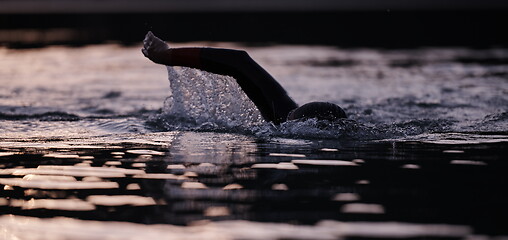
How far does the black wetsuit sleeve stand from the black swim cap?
0.19 metres

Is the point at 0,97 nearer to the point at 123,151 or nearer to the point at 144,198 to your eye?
the point at 123,151

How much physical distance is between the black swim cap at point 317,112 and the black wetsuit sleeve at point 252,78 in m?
0.19

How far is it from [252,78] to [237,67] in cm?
18

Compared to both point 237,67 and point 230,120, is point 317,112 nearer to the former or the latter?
point 237,67

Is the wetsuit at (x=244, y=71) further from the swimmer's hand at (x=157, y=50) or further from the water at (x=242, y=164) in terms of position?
the water at (x=242, y=164)

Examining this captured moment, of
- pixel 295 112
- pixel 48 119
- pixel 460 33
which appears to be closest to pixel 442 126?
pixel 295 112

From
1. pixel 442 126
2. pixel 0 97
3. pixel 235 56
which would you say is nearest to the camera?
pixel 235 56

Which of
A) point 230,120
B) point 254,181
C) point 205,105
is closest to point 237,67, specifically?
point 230,120

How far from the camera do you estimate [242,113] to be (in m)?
9.52

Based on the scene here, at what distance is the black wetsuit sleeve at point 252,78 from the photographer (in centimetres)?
843

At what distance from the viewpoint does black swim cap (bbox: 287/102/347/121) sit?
A: 838 cm

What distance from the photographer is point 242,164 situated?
6949mm

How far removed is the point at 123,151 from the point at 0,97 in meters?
5.46

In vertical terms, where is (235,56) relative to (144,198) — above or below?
above
